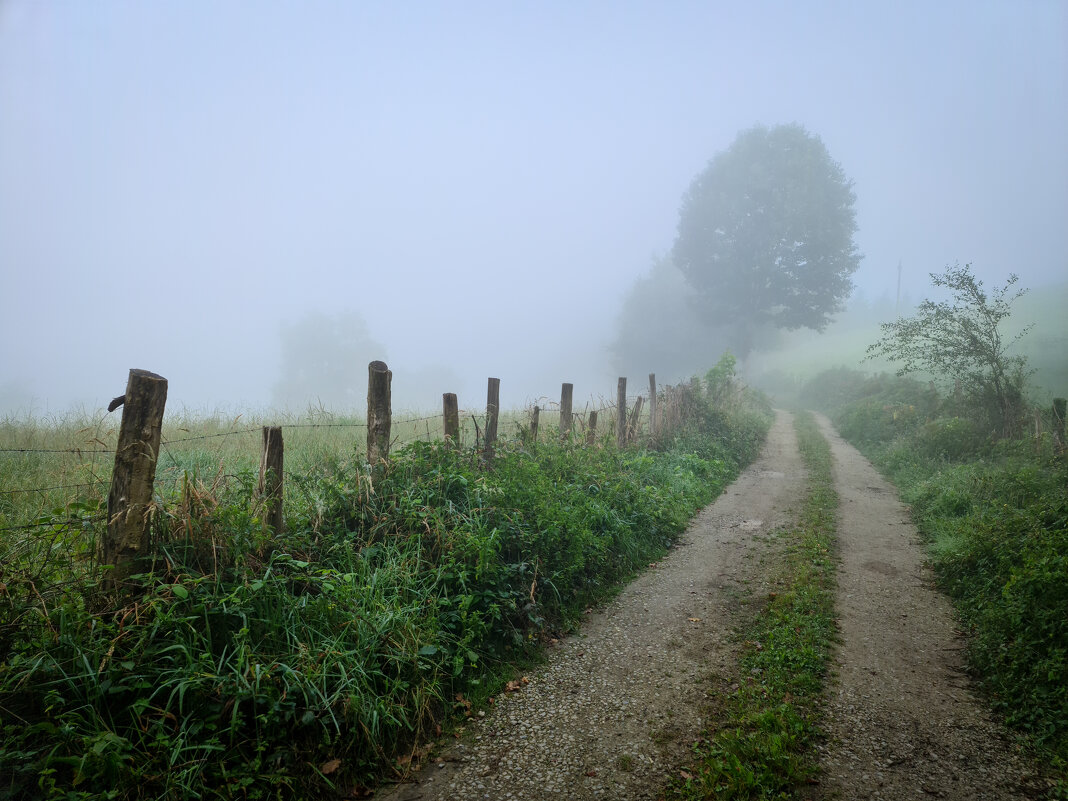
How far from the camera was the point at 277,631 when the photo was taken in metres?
3.77

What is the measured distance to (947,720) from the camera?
4008 mm

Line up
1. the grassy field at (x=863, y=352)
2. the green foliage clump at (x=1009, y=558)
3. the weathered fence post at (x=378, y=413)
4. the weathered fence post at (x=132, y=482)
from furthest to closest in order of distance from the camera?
1. the grassy field at (x=863, y=352)
2. the weathered fence post at (x=378, y=413)
3. the green foliage clump at (x=1009, y=558)
4. the weathered fence post at (x=132, y=482)

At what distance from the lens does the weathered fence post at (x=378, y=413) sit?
586cm

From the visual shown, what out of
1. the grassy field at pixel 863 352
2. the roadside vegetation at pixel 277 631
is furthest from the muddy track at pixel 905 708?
the grassy field at pixel 863 352

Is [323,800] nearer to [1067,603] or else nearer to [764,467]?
[1067,603]

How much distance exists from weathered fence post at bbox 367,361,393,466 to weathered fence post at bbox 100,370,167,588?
2233mm

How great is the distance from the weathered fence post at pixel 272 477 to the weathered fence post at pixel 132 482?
1.05m

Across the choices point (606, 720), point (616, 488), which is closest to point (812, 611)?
point (606, 720)

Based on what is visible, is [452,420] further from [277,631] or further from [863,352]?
[863,352]

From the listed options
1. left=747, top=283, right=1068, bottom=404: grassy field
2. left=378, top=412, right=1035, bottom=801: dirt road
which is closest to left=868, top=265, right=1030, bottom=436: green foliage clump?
left=747, top=283, right=1068, bottom=404: grassy field

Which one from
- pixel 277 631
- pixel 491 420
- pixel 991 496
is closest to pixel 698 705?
pixel 277 631

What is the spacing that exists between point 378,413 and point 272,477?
1349mm

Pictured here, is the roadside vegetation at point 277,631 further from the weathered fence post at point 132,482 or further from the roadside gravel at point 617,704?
the roadside gravel at point 617,704

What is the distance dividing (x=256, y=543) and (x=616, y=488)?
5.61 meters
